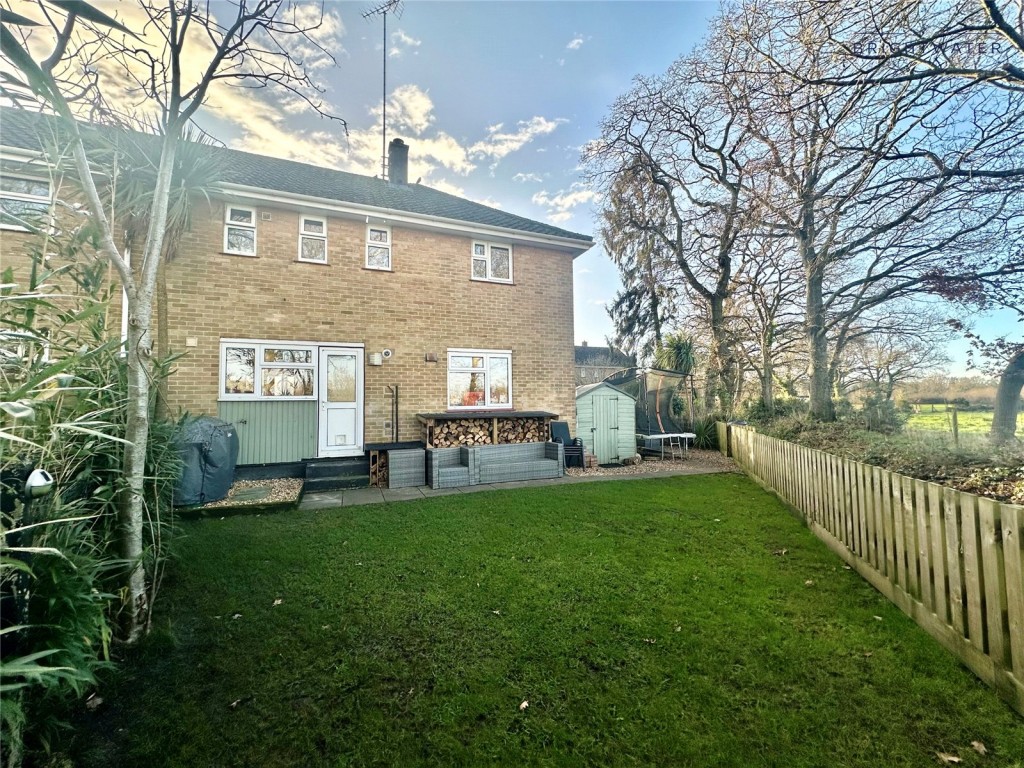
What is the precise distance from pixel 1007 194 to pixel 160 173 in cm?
1108

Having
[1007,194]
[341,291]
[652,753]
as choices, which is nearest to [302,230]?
[341,291]

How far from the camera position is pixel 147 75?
3.05 meters

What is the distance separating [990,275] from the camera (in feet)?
23.6

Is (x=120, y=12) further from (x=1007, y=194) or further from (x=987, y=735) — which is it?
(x=1007, y=194)

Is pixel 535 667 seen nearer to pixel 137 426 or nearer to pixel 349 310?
pixel 137 426

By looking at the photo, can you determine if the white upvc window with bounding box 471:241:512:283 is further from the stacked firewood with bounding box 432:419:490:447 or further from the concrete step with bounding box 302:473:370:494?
the concrete step with bounding box 302:473:370:494

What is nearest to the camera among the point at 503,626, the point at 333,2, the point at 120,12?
the point at 120,12

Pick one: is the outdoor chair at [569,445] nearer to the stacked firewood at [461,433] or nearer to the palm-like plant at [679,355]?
the stacked firewood at [461,433]

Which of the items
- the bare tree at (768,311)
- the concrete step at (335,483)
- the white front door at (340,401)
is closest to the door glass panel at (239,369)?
the white front door at (340,401)

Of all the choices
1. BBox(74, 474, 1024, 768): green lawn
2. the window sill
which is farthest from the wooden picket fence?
the window sill

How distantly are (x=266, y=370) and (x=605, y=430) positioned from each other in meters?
8.29

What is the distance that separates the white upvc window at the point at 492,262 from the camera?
1035cm

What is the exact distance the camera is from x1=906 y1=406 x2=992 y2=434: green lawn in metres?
5.70

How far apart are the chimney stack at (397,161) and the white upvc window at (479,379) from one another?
689cm
